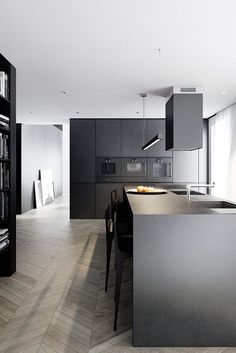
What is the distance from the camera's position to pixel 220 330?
2.18 m

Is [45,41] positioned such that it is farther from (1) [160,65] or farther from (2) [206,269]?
(2) [206,269]

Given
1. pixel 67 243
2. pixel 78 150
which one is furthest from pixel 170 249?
pixel 78 150

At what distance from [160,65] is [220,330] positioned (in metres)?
3.08

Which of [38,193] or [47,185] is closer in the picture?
[38,193]

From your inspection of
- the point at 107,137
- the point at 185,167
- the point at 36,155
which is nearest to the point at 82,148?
the point at 107,137

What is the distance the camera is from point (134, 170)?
25.1 ft

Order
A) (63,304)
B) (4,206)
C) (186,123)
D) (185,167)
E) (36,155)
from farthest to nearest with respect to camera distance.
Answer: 1. (36,155)
2. (185,167)
3. (186,123)
4. (4,206)
5. (63,304)

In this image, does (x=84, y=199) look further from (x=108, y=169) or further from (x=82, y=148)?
(x=82, y=148)

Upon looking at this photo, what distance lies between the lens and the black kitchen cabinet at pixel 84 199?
7586mm

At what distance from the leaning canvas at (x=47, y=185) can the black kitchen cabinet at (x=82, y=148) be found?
3027 mm

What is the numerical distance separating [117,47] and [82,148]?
434cm

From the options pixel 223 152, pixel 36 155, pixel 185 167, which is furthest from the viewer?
pixel 36 155

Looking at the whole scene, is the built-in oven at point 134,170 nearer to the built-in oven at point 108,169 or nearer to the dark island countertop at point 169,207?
the built-in oven at point 108,169

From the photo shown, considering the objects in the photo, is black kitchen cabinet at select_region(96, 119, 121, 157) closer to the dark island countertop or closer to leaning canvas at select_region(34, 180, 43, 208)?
leaning canvas at select_region(34, 180, 43, 208)
